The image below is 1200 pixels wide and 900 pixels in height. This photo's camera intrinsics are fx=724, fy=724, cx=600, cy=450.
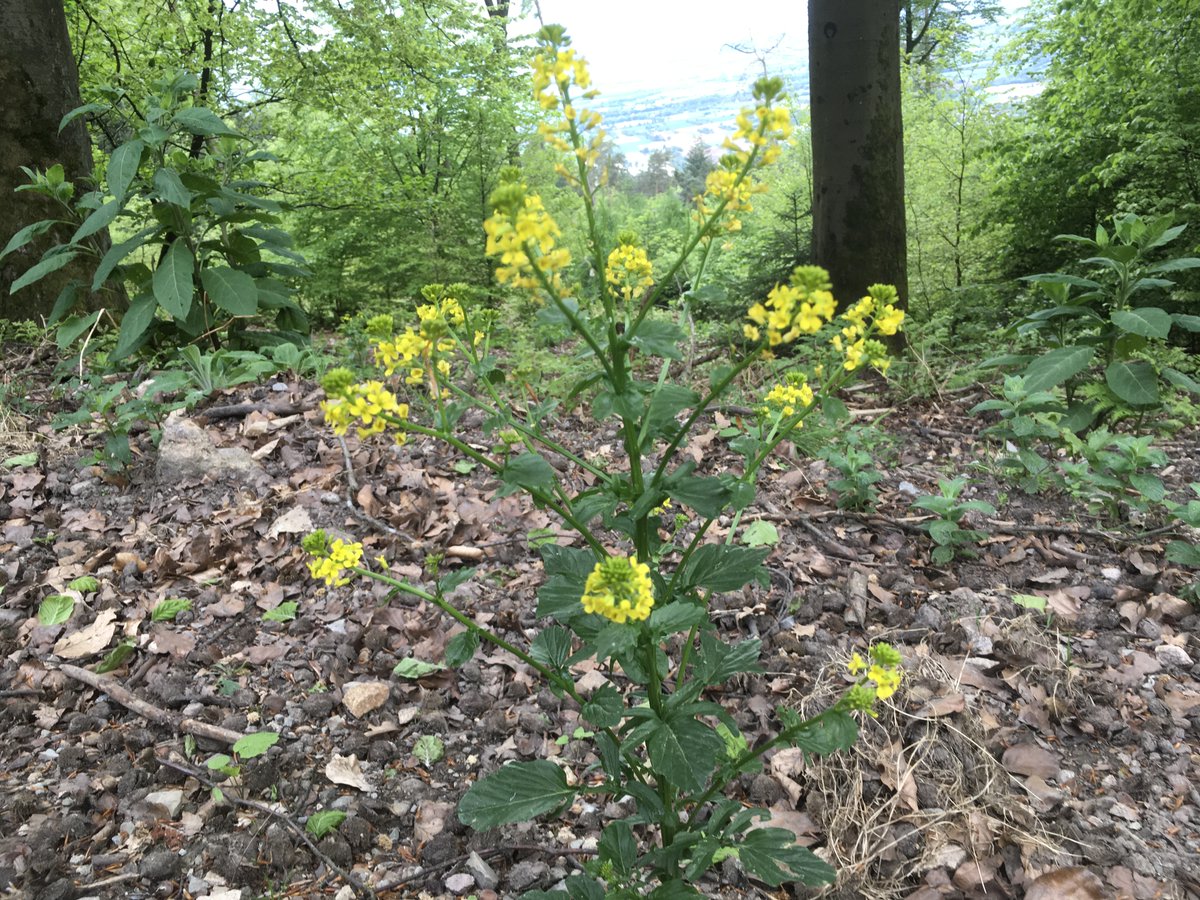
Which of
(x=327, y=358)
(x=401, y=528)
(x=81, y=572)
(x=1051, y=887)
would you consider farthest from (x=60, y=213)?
(x=1051, y=887)

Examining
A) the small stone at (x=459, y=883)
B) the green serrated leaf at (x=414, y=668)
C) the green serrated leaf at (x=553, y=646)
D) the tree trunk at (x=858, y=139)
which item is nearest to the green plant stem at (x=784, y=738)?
the green serrated leaf at (x=553, y=646)

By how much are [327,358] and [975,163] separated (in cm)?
551

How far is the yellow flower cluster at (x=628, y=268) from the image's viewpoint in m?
1.31

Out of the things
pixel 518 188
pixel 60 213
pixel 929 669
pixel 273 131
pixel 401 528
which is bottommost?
pixel 929 669

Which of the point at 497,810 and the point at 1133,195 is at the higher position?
the point at 1133,195

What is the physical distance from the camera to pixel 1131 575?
2387 millimetres

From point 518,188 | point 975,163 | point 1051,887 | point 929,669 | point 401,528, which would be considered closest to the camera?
point 518,188

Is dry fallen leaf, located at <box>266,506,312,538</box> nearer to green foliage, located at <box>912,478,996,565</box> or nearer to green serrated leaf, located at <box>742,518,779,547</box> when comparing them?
green serrated leaf, located at <box>742,518,779,547</box>

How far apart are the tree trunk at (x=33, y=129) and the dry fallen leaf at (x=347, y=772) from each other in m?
3.87

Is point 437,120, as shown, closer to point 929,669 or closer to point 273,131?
point 273,131

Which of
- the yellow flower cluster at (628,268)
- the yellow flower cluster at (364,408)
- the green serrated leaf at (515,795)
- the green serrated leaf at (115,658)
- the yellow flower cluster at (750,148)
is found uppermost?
the yellow flower cluster at (750,148)

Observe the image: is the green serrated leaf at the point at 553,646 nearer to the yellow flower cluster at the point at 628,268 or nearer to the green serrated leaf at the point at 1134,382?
the yellow flower cluster at the point at 628,268

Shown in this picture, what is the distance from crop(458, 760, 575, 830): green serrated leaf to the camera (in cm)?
121

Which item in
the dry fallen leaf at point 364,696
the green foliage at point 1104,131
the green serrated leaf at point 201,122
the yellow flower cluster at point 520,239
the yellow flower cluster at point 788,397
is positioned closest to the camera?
the yellow flower cluster at point 520,239
